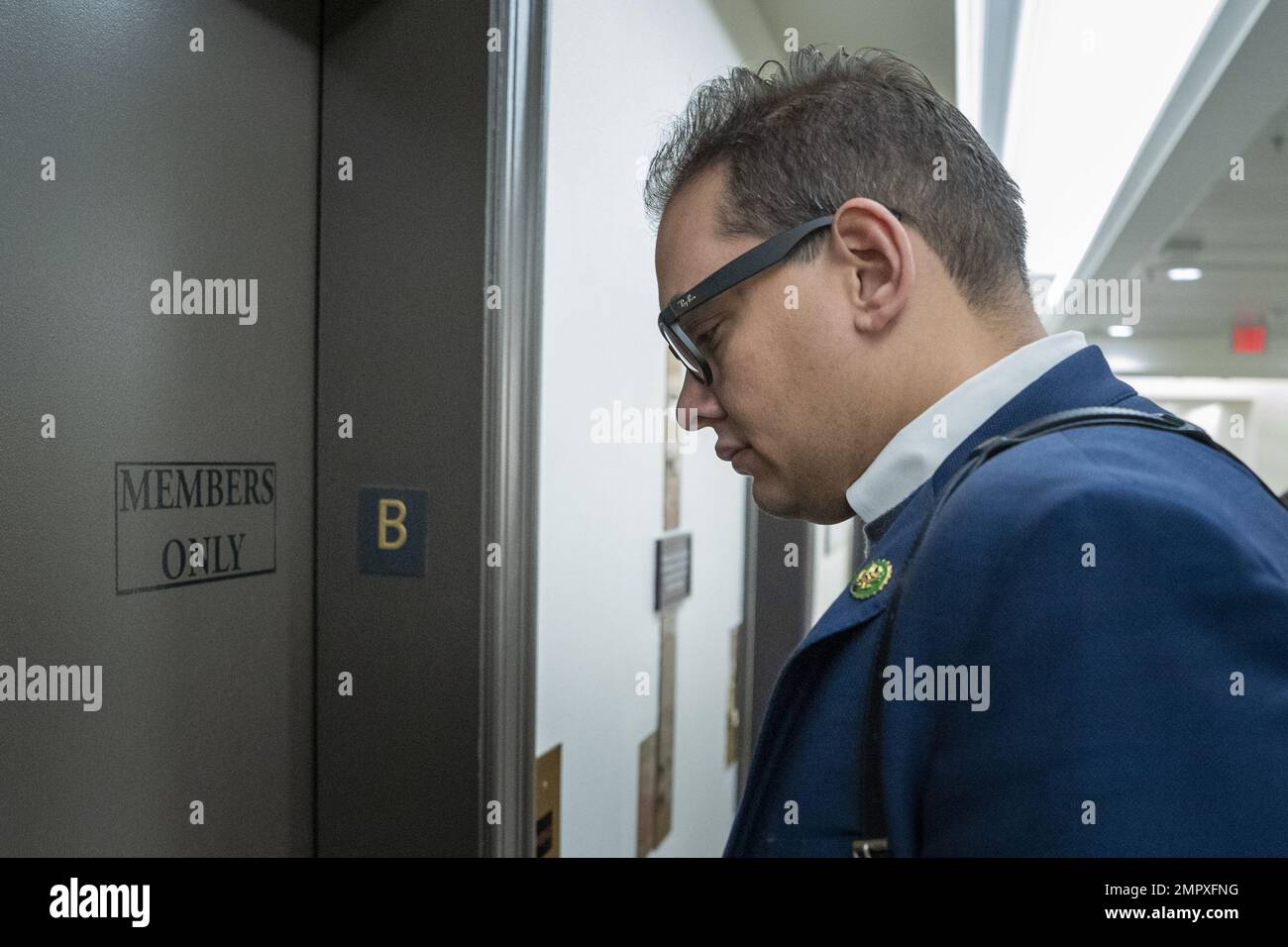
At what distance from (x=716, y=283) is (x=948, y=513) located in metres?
0.35

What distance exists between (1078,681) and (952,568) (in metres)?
0.09

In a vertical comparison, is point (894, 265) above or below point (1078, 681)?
above

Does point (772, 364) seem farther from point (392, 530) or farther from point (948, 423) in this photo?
point (392, 530)

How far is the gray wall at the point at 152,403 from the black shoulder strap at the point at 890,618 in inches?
29.9

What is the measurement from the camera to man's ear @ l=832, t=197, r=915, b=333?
82 centimetres

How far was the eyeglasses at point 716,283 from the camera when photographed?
2.85 ft

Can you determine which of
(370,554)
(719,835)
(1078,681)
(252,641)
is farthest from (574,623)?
(719,835)

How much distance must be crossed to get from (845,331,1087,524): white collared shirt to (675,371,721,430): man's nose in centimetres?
17

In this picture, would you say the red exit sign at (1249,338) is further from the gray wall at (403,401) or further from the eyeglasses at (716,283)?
the eyeglasses at (716,283)

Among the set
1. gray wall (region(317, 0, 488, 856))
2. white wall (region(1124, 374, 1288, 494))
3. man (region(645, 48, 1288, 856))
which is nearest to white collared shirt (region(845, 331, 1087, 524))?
man (region(645, 48, 1288, 856))

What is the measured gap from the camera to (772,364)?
90 centimetres

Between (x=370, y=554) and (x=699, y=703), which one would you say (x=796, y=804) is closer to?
(x=370, y=554)

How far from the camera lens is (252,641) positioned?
4.22 ft

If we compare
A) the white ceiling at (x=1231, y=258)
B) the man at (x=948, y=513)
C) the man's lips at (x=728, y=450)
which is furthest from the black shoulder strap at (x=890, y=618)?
the white ceiling at (x=1231, y=258)
